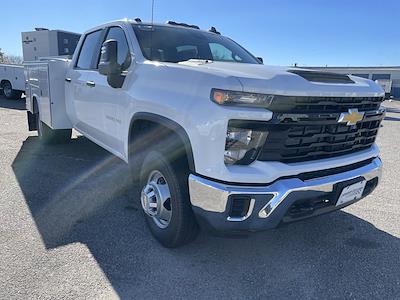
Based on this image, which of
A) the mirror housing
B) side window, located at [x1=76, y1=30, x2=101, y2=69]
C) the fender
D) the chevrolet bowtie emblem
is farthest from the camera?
side window, located at [x1=76, y1=30, x2=101, y2=69]

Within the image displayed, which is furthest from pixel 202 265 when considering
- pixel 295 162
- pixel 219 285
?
pixel 295 162

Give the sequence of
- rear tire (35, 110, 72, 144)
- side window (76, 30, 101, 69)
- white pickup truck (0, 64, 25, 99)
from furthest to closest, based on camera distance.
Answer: white pickup truck (0, 64, 25, 99) → rear tire (35, 110, 72, 144) → side window (76, 30, 101, 69)

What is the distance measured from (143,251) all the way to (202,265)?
1.77 ft

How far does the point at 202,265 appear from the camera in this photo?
3.02m

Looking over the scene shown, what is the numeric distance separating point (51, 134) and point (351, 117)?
564 cm

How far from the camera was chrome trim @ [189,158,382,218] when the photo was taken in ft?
8.15

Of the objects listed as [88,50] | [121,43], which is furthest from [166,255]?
[88,50]

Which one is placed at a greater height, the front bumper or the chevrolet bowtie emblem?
the chevrolet bowtie emblem

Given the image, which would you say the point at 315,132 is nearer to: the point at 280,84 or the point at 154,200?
the point at 280,84

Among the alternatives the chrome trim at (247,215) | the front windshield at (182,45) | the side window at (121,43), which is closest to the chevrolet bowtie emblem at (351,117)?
the chrome trim at (247,215)

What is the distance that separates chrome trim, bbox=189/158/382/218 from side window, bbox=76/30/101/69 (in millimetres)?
2819

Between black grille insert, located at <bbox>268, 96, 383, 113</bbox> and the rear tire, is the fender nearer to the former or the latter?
black grille insert, located at <bbox>268, 96, 383, 113</bbox>

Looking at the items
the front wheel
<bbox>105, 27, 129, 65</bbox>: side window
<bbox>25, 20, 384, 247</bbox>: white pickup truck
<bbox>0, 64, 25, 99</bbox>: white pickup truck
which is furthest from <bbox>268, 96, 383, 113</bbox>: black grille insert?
<bbox>0, 64, 25, 99</bbox>: white pickup truck

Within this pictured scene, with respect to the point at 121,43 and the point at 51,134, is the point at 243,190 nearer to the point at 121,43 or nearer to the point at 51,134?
the point at 121,43
